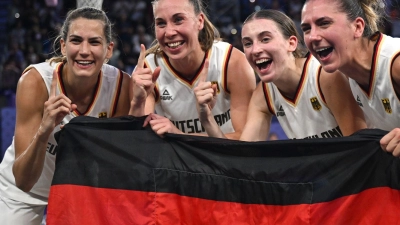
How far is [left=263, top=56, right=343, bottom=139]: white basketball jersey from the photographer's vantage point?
12.1ft

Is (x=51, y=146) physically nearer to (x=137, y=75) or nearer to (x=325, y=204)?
(x=137, y=75)

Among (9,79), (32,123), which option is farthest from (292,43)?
(9,79)

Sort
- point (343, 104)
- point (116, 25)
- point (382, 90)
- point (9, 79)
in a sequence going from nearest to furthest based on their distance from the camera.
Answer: point (382, 90) → point (343, 104) → point (9, 79) → point (116, 25)

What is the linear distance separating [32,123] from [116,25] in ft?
31.4

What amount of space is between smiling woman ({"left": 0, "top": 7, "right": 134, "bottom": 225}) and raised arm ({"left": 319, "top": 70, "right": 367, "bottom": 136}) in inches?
51.1

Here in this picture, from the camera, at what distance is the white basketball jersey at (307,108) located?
12.1ft

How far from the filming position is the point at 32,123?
359 centimetres

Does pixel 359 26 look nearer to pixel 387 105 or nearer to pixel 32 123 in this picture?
pixel 387 105

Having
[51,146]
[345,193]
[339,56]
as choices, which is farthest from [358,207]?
[51,146]

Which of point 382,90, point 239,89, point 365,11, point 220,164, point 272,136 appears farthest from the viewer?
point 272,136

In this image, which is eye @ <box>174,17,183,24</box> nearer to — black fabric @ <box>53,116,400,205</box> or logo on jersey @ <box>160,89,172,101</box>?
logo on jersey @ <box>160,89,172,101</box>

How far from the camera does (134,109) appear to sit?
3.53 meters

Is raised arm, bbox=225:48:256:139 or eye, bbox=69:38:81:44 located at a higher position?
eye, bbox=69:38:81:44

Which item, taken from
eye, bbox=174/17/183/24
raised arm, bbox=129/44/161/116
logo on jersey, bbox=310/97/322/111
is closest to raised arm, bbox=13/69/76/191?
raised arm, bbox=129/44/161/116
